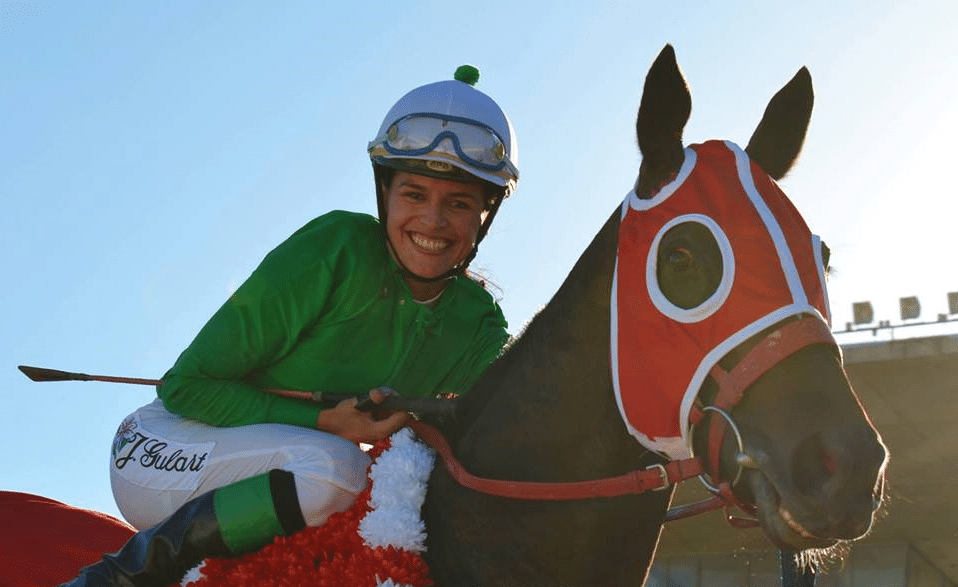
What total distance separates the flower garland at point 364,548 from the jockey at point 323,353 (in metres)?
0.05

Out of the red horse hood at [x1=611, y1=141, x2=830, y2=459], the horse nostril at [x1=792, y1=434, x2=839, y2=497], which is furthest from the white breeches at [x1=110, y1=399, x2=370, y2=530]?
the horse nostril at [x1=792, y1=434, x2=839, y2=497]

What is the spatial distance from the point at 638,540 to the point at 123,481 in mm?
1631

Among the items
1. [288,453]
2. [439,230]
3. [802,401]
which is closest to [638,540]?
[802,401]

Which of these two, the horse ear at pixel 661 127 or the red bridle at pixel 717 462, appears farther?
the horse ear at pixel 661 127

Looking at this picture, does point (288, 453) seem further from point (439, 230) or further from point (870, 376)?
point (870, 376)

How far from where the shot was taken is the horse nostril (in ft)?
8.16

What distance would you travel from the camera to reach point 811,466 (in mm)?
2516

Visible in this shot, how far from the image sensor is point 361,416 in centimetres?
357

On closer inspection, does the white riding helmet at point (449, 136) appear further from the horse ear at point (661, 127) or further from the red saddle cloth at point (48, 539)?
the red saddle cloth at point (48, 539)

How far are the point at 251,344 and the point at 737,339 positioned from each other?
1.55 metres

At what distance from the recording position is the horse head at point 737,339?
98.6 inches

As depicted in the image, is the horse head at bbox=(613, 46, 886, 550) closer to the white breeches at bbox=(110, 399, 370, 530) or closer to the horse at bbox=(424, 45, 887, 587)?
the horse at bbox=(424, 45, 887, 587)

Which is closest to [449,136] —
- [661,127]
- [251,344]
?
[251,344]

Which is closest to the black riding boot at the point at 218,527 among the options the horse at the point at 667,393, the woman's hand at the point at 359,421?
the woman's hand at the point at 359,421
